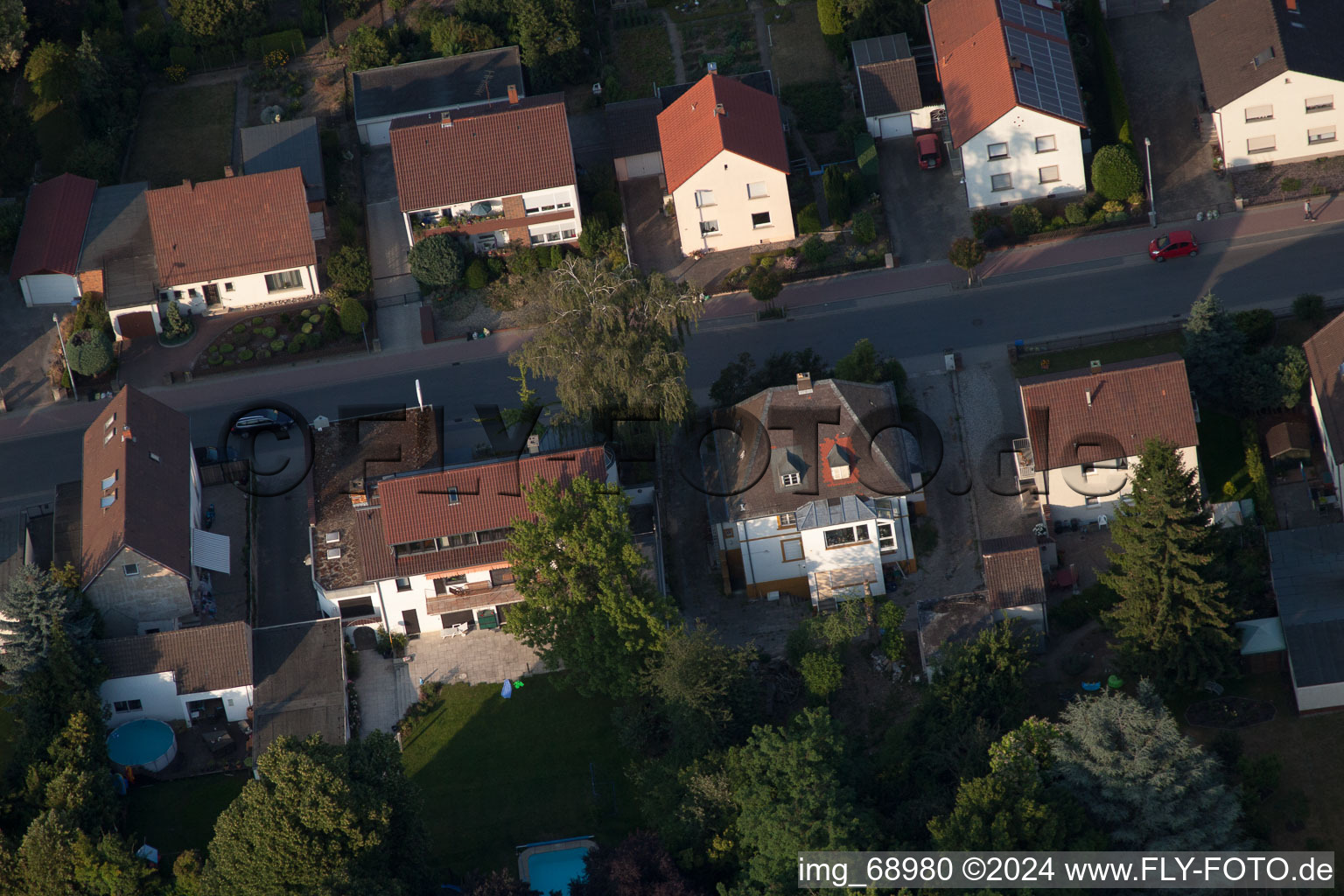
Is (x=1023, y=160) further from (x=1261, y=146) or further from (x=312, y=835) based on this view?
(x=312, y=835)

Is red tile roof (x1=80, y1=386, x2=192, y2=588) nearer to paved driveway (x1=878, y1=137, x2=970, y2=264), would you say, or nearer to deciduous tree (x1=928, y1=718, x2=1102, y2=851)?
deciduous tree (x1=928, y1=718, x2=1102, y2=851)

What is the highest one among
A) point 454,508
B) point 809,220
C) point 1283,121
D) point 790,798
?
point 1283,121

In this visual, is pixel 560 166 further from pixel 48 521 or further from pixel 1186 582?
pixel 1186 582

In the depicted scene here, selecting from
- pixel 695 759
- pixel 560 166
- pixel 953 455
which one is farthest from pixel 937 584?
pixel 560 166

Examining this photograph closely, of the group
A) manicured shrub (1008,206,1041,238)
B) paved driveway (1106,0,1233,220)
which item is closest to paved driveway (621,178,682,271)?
manicured shrub (1008,206,1041,238)

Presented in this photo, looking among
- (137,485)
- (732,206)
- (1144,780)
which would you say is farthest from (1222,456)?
(137,485)

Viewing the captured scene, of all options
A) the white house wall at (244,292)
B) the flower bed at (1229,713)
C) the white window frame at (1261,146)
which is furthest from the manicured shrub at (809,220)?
the flower bed at (1229,713)
